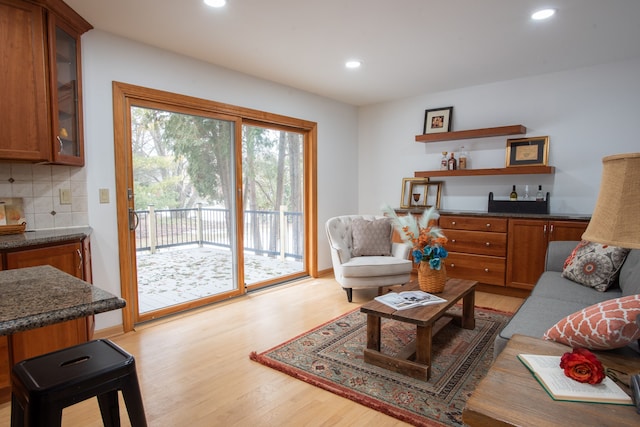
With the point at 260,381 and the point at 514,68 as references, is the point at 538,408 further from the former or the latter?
the point at 514,68

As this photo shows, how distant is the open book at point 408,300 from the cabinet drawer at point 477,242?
1.80 meters

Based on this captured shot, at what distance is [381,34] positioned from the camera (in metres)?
2.92

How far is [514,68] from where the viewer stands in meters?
3.82

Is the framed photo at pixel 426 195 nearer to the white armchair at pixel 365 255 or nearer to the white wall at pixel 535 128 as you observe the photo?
the white wall at pixel 535 128

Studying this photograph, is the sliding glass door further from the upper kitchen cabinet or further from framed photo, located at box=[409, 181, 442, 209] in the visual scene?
the upper kitchen cabinet

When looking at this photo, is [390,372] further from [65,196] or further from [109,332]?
[65,196]

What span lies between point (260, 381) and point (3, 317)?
5.50ft

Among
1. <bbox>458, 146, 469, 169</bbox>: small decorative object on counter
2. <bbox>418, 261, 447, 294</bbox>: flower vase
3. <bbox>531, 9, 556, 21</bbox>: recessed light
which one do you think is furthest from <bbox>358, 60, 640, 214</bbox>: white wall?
<bbox>418, 261, 447, 294</bbox>: flower vase

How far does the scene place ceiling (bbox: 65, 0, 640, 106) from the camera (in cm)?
247

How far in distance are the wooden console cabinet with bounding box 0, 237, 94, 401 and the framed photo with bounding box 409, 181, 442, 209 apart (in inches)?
149

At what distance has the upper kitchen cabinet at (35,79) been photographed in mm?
2201

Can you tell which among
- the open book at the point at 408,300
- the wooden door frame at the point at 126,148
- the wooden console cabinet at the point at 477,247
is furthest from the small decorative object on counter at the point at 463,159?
the wooden door frame at the point at 126,148

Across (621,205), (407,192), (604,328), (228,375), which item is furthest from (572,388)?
(407,192)

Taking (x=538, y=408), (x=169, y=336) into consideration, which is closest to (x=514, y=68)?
(x=538, y=408)
